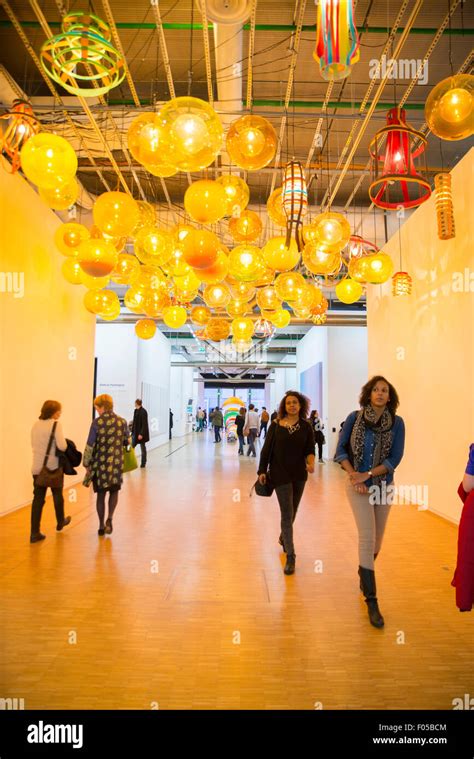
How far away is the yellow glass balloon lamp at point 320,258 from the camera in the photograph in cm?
471

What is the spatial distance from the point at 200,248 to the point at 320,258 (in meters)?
1.35

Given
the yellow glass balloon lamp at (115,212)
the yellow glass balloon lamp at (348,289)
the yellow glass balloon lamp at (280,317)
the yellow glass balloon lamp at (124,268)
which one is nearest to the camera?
the yellow glass balloon lamp at (115,212)

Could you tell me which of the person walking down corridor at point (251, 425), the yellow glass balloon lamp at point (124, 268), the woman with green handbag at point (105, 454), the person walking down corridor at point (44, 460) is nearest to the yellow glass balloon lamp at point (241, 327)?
the yellow glass balloon lamp at point (124, 268)

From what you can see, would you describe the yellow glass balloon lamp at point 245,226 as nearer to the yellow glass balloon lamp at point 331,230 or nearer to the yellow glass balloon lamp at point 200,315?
the yellow glass balloon lamp at point 331,230

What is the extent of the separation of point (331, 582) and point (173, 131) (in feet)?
11.2

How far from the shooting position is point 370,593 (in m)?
3.07

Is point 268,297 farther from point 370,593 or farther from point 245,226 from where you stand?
point 370,593

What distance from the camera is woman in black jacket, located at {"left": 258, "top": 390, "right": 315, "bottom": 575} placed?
3949mm

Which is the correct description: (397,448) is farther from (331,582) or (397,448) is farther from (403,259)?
(403,259)

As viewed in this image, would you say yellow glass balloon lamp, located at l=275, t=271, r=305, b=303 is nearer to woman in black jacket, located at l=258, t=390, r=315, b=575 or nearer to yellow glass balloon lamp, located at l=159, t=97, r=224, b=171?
woman in black jacket, located at l=258, t=390, r=315, b=575

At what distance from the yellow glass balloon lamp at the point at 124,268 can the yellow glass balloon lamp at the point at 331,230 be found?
2.15 meters

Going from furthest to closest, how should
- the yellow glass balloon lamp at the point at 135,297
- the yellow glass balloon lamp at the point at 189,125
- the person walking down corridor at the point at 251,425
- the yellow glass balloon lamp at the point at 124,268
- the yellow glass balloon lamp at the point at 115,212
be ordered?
the person walking down corridor at the point at 251,425 < the yellow glass balloon lamp at the point at 135,297 < the yellow glass balloon lamp at the point at 124,268 < the yellow glass balloon lamp at the point at 115,212 < the yellow glass balloon lamp at the point at 189,125
